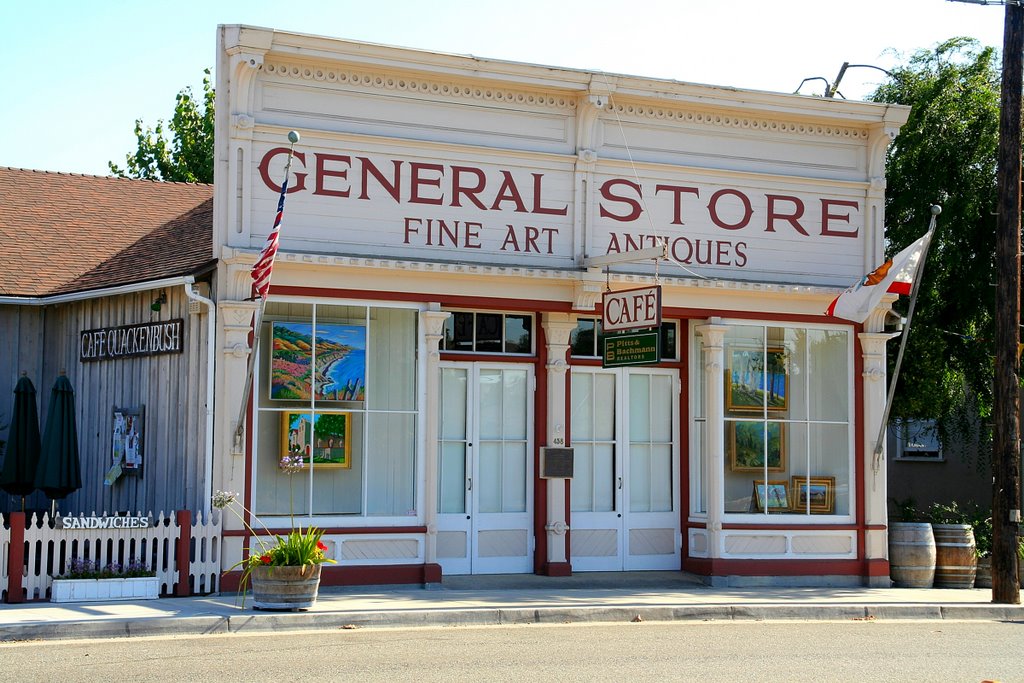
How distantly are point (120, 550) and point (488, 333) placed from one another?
5009mm

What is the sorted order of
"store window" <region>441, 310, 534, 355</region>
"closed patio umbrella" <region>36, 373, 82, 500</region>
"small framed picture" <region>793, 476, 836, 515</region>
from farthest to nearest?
"small framed picture" <region>793, 476, 836, 515</region> → "store window" <region>441, 310, 534, 355</region> → "closed patio umbrella" <region>36, 373, 82, 500</region>

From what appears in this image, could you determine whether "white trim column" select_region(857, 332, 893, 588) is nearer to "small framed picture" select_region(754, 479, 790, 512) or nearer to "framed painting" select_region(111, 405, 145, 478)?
"small framed picture" select_region(754, 479, 790, 512)

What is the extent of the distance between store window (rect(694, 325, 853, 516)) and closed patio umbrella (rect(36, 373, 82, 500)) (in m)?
7.70

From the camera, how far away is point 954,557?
17281 mm

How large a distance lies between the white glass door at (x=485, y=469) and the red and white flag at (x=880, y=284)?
4002mm

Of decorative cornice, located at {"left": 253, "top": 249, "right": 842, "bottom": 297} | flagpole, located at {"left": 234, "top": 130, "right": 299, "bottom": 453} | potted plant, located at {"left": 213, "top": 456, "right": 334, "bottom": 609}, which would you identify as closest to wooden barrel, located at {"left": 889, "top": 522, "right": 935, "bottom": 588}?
decorative cornice, located at {"left": 253, "top": 249, "right": 842, "bottom": 297}

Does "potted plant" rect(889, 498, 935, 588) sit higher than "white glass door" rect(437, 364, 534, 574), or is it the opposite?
"white glass door" rect(437, 364, 534, 574)

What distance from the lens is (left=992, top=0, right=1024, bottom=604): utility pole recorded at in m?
15.6

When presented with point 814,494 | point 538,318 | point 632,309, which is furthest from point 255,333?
point 814,494

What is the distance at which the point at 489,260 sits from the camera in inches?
611

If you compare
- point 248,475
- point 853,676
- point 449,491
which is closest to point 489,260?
point 449,491

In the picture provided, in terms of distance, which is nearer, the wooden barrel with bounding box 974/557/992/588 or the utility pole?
the utility pole

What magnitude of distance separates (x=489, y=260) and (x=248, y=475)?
12.5ft

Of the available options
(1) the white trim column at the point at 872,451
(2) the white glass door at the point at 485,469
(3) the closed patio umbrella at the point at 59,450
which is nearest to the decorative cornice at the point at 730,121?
(1) the white trim column at the point at 872,451
